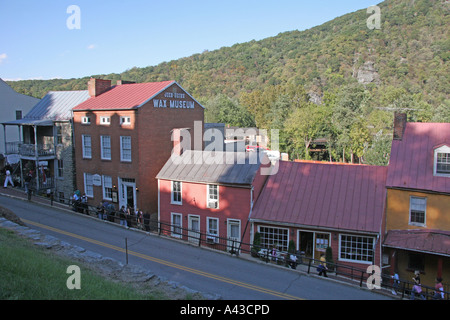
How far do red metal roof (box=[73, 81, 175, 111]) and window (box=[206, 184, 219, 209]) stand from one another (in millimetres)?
8527

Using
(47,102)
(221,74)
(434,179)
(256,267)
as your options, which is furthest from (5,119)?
(221,74)

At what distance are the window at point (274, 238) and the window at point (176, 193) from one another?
6.33 metres

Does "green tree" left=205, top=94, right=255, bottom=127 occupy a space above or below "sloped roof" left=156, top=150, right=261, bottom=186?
above

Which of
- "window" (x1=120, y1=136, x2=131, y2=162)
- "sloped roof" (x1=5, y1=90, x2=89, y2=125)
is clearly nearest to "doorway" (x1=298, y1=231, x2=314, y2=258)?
"window" (x1=120, y1=136, x2=131, y2=162)

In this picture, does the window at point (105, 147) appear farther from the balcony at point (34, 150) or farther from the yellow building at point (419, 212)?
the yellow building at point (419, 212)

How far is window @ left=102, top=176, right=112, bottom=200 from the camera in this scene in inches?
1125

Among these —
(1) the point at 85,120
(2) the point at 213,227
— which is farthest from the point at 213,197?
(1) the point at 85,120

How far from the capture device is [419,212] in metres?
20.4

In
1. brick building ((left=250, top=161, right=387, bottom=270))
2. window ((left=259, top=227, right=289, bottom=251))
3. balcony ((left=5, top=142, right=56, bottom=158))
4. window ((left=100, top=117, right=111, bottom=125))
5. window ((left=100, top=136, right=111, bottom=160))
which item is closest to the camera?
brick building ((left=250, top=161, right=387, bottom=270))

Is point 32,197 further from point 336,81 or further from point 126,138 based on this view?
point 336,81

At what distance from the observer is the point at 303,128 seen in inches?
2420

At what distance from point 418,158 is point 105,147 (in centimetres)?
2233

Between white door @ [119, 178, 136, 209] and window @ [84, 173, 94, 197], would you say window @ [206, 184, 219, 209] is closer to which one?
white door @ [119, 178, 136, 209]
